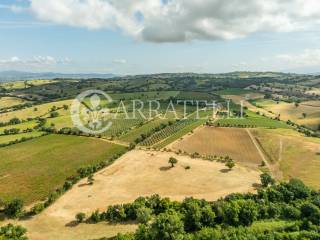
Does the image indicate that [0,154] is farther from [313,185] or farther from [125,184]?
[313,185]

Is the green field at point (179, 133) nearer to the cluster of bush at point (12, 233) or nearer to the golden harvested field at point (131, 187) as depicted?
the golden harvested field at point (131, 187)

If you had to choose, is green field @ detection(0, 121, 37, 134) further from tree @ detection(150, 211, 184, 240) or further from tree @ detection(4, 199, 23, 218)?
tree @ detection(150, 211, 184, 240)

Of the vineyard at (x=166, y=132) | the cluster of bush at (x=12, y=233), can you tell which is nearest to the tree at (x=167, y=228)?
the cluster of bush at (x=12, y=233)

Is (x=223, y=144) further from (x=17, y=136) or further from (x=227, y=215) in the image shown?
(x=17, y=136)

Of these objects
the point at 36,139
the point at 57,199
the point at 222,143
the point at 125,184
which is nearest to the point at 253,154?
the point at 222,143

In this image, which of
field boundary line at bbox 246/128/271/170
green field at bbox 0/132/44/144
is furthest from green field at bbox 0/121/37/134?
field boundary line at bbox 246/128/271/170

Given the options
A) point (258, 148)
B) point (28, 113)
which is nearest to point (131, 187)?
point (258, 148)
